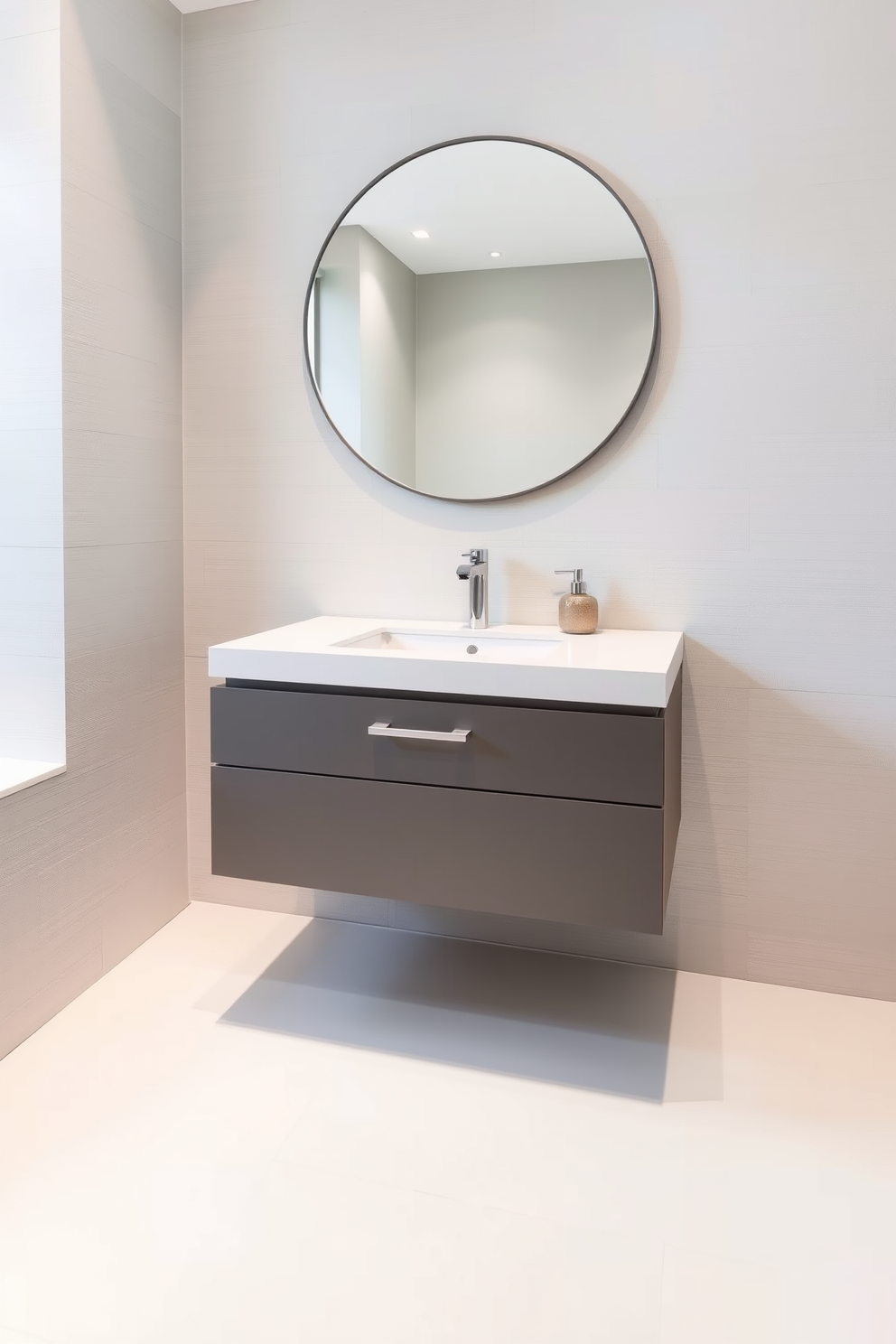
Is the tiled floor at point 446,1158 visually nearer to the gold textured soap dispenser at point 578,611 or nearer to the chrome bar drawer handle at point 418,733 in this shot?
the chrome bar drawer handle at point 418,733

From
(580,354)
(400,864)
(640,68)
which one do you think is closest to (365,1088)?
(400,864)

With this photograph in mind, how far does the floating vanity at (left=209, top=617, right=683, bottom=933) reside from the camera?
1604mm

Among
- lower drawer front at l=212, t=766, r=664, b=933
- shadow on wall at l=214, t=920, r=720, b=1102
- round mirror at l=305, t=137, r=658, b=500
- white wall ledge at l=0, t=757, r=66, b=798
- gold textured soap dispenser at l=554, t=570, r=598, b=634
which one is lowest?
shadow on wall at l=214, t=920, r=720, b=1102

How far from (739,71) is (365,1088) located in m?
2.12

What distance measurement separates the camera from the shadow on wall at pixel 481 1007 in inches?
70.5

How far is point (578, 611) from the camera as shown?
2021 mm

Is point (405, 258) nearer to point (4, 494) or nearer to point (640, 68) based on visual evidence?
point (640, 68)

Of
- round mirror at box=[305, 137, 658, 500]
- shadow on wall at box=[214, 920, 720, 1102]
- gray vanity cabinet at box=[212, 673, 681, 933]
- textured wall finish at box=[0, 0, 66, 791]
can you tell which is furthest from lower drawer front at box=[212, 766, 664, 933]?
round mirror at box=[305, 137, 658, 500]

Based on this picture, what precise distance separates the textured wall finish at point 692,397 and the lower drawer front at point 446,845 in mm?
548

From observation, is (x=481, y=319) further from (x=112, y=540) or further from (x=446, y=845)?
(x=446, y=845)

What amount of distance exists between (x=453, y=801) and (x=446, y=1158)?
58 cm

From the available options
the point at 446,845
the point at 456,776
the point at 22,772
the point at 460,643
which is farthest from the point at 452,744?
the point at 22,772

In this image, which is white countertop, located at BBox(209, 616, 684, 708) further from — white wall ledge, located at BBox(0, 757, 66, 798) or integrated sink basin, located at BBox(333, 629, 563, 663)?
white wall ledge, located at BBox(0, 757, 66, 798)

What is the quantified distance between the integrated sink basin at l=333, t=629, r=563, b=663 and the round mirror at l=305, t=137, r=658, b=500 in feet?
1.09
